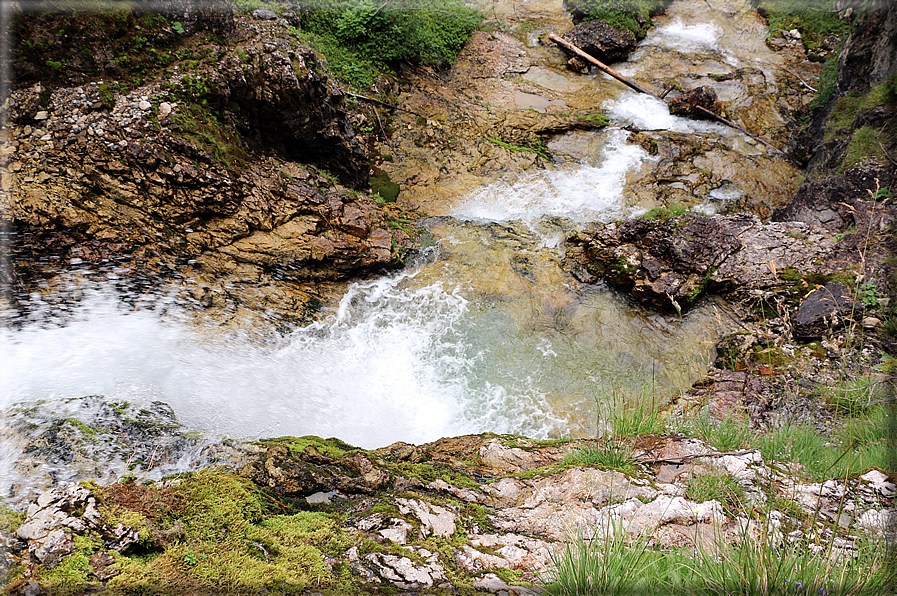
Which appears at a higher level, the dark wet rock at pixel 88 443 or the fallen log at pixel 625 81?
the fallen log at pixel 625 81

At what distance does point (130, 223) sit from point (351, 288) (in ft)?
8.66

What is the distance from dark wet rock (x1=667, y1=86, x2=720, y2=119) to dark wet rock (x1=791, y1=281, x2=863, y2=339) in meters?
6.33

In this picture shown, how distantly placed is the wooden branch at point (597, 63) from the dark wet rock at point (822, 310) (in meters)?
7.66

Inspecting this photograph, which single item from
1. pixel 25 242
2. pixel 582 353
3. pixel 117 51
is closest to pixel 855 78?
pixel 582 353

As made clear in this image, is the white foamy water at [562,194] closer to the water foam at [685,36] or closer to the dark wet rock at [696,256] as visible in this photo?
the dark wet rock at [696,256]

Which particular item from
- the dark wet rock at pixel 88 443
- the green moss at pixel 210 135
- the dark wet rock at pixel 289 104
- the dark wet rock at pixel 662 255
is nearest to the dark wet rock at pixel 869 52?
the dark wet rock at pixel 662 255

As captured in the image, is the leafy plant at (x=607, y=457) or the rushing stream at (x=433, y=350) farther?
the rushing stream at (x=433, y=350)

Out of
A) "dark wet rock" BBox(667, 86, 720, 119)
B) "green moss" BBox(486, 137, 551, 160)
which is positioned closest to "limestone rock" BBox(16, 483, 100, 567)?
"green moss" BBox(486, 137, 551, 160)

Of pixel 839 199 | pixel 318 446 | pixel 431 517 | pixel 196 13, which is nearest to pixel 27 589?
pixel 431 517

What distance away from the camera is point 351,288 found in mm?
6160

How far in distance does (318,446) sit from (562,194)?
22.2 ft

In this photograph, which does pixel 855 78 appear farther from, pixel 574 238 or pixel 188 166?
pixel 188 166

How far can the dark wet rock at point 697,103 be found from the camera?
394 inches

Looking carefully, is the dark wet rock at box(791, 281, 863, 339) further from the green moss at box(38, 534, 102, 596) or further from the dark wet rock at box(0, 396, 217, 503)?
the green moss at box(38, 534, 102, 596)
